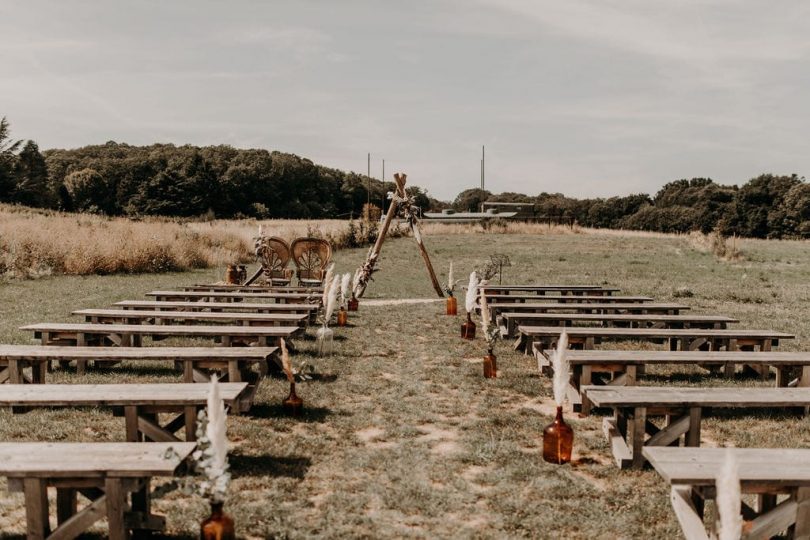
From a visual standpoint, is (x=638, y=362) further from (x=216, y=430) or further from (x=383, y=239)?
(x=383, y=239)

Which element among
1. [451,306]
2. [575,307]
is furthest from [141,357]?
[575,307]

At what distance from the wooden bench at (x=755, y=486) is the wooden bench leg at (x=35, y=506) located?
3323 mm

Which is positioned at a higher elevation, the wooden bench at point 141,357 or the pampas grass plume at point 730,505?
the pampas grass plume at point 730,505

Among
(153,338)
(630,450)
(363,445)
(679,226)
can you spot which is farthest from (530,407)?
(679,226)

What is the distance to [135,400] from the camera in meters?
4.58

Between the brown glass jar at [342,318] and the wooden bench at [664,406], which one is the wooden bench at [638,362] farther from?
the brown glass jar at [342,318]

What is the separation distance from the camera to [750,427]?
19.6 feet

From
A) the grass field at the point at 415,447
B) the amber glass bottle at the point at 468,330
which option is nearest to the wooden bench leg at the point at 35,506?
the grass field at the point at 415,447

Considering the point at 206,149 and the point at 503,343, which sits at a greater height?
the point at 206,149

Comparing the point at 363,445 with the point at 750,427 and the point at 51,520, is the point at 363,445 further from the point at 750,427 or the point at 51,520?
the point at 750,427

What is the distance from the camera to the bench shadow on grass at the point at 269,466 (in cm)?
461

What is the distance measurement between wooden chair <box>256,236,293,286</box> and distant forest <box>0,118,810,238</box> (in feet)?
147

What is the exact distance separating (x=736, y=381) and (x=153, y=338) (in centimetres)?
810

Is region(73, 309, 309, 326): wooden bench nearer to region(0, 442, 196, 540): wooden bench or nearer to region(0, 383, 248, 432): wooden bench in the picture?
region(0, 383, 248, 432): wooden bench
